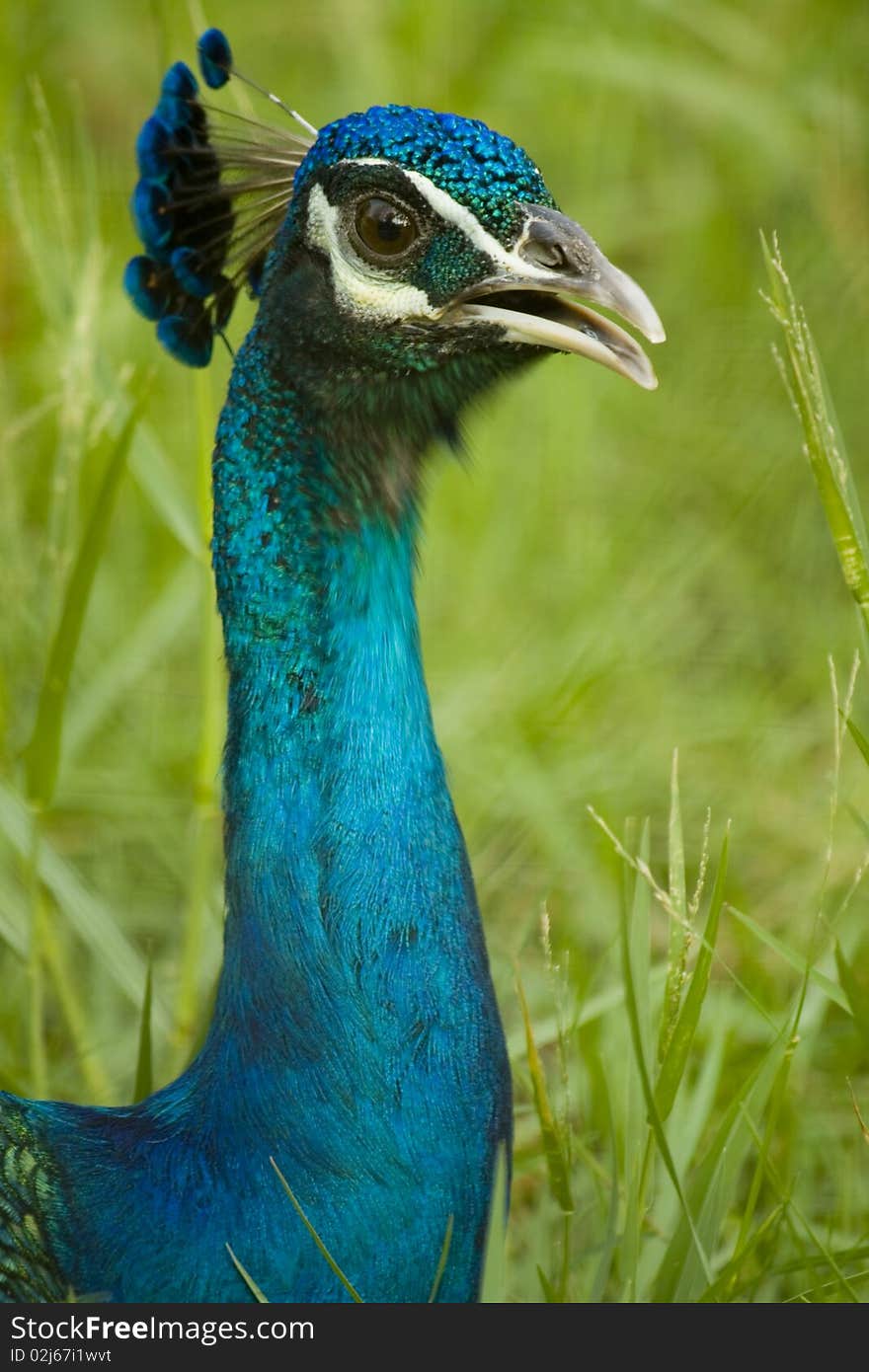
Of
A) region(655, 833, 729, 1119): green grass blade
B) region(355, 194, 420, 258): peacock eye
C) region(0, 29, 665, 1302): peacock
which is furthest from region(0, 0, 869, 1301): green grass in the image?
region(355, 194, 420, 258): peacock eye

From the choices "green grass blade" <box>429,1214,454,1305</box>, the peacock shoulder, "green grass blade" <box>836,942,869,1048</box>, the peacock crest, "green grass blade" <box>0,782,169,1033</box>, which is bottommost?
"green grass blade" <box>429,1214,454,1305</box>

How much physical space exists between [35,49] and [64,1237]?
206 centimetres

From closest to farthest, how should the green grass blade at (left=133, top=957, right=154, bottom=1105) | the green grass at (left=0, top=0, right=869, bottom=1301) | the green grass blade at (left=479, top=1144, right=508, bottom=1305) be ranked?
the green grass blade at (left=479, top=1144, right=508, bottom=1305) < the green grass at (left=0, top=0, right=869, bottom=1301) < the green grass blade at (left=133, top=957, right=154, bottom=1105)

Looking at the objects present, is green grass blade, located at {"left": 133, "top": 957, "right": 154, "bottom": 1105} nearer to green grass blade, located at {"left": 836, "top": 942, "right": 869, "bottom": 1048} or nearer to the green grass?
the green grass

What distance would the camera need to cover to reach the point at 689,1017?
173cm

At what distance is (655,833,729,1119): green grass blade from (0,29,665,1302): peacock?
0.18m

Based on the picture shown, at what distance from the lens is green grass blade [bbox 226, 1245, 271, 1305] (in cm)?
176

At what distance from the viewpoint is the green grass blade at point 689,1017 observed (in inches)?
67.7

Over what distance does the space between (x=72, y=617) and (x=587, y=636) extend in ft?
4.28

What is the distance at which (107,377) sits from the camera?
8.20ft

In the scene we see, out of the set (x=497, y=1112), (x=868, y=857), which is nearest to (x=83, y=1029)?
(x=497, y=1112)

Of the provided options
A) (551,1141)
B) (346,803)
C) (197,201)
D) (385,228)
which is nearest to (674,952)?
(551,1141)

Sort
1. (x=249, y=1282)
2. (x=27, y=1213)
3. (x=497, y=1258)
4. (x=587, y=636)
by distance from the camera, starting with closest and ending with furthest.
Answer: (x=497, y=1258)
(x=249, y=1282)
(x=27, y=1213)
(x=587, y=636)

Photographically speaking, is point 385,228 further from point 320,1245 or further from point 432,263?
point 320,1245
